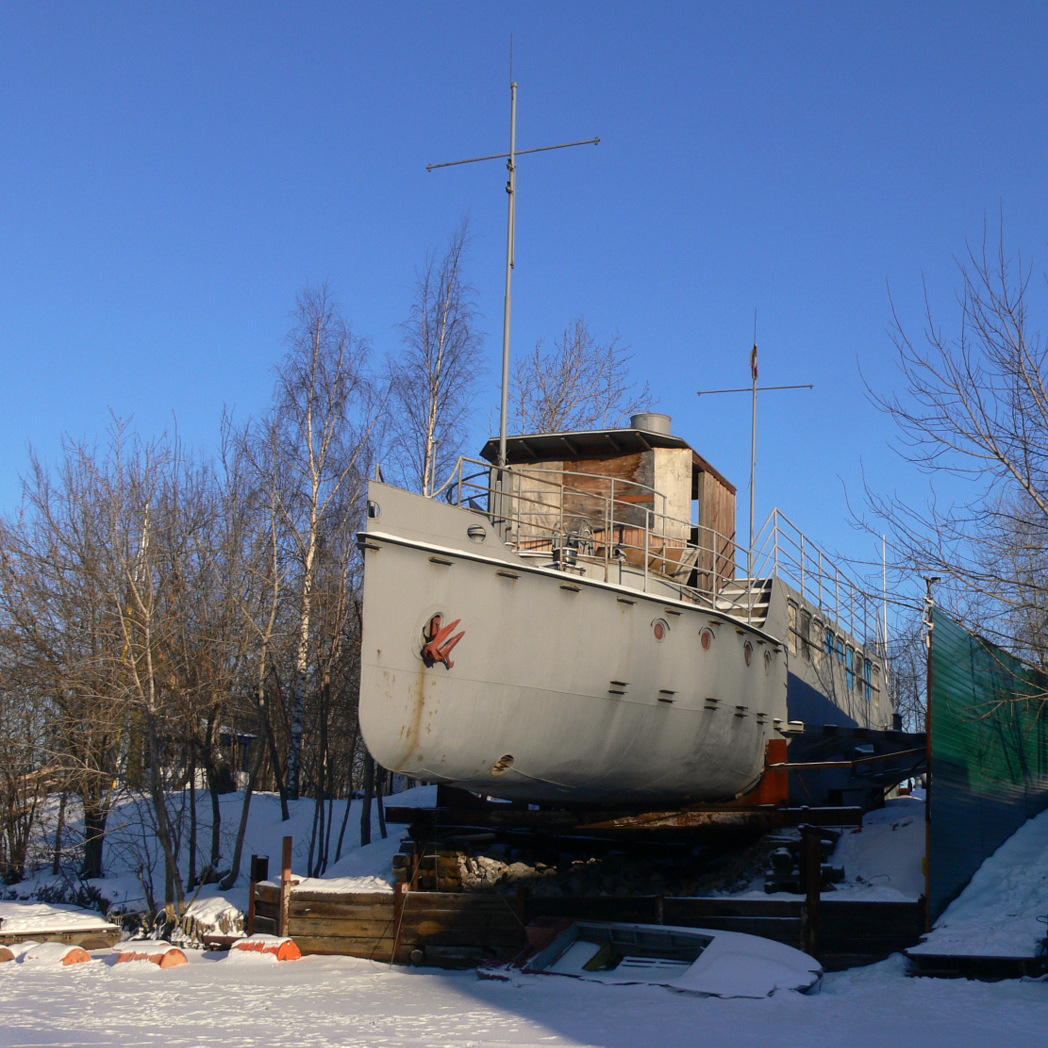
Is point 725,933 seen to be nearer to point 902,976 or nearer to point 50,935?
point 902,976

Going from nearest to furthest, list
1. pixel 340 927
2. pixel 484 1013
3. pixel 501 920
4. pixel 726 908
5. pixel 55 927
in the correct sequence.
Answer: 1. pixel 484 1013
2. pixel 726 908
3. pixel 501 920
4. pixel 340 927
5. pixel 55 927

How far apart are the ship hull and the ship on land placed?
0.01 m

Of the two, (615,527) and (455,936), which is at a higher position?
(615,527)

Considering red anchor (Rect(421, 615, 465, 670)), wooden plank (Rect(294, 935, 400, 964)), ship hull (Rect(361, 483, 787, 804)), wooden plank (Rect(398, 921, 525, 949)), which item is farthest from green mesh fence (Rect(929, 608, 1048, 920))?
wooden plank (Rect(294, 935, 400, 964))

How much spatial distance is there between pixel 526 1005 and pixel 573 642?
10.1 ft

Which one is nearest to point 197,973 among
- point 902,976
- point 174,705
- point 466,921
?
point 466,921

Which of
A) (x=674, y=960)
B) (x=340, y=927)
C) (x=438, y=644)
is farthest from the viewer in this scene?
(x=340, y=927)

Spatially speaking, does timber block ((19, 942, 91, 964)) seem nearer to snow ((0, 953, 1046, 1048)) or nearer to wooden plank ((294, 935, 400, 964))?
snow ((0, 953, 1046, 1048))

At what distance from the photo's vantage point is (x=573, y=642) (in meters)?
9.73

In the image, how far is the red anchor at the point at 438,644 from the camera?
9117mm

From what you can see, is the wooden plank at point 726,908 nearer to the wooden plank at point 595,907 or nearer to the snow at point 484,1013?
the wooden plank at point 595,907

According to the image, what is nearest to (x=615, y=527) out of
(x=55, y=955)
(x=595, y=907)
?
(x=595, y=907)

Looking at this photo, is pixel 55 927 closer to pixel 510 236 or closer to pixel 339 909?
pixel 339 909

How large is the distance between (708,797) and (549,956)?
294 centimetres
